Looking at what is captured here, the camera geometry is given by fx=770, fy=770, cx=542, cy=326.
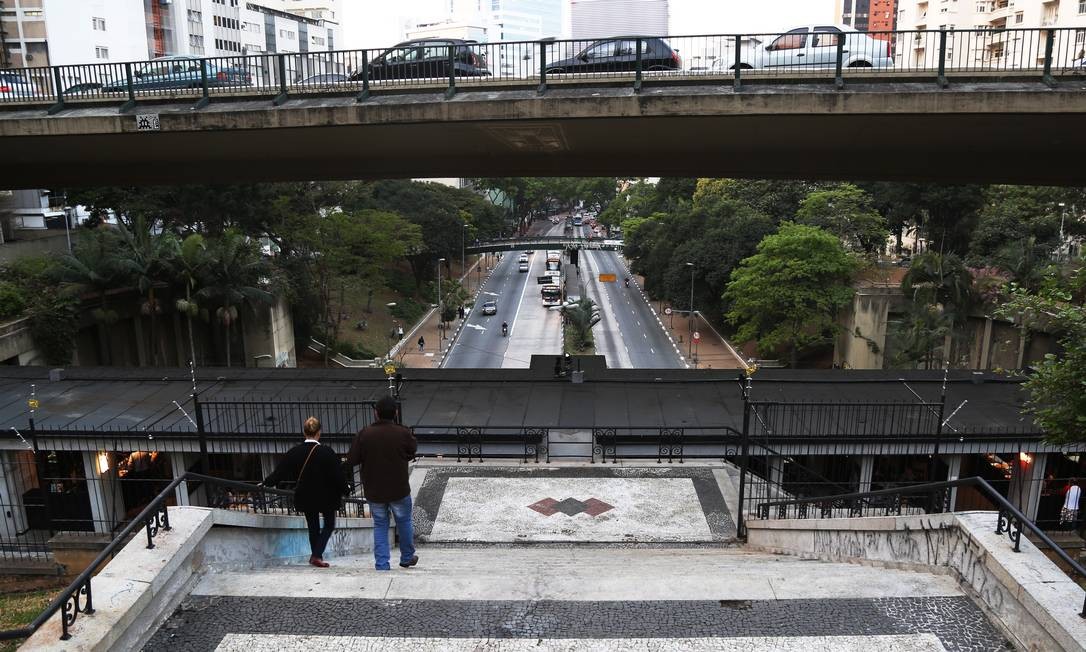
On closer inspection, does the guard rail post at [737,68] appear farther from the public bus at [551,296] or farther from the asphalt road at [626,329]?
the public bus at [551,296]

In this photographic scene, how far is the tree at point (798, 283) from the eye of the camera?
37.7 meters

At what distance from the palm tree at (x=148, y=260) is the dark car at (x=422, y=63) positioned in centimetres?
1468

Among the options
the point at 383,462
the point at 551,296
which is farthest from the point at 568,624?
the point at 551,296

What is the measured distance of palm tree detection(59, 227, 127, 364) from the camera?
85.0 ft

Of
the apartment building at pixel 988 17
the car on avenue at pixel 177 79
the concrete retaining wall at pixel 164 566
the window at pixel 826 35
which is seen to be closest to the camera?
the concrete retaining wall at pixel 164 566

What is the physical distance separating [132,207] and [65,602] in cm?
3392

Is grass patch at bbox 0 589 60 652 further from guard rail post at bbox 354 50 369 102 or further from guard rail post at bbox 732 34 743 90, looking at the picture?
guard rail post at bbox 732 34 743 90

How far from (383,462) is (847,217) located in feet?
126

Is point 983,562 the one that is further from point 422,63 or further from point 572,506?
point 422,63

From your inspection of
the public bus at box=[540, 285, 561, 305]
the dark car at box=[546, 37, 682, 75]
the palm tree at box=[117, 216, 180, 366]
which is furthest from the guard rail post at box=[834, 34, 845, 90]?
the public bus at box=[540, 285, 561, 305]

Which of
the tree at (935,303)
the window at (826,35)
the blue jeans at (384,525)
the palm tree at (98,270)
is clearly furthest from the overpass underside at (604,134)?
the tree at (935,303)

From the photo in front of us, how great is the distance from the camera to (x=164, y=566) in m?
5.62

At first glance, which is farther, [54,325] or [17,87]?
[54,325]

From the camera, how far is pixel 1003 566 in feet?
17.6
